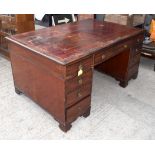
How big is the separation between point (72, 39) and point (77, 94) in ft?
1.71

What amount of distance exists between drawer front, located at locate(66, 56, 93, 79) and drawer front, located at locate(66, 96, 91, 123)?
306mm

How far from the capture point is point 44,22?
13.4ft

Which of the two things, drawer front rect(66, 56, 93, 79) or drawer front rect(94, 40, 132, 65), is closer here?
drawer front rect(66, 56, 93, 79)

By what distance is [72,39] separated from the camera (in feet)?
5.83

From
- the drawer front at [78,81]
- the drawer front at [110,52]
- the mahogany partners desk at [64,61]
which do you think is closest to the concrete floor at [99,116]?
the mahogany partners desk at [64,61]

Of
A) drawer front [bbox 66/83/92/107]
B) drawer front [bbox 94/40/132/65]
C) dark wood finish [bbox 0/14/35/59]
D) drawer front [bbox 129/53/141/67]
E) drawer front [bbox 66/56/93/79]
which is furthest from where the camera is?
dark wood finish [bbox 0/14/35/59]

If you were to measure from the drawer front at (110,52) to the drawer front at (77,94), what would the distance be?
0.23 meters

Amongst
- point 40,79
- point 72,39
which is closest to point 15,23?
point 72,39

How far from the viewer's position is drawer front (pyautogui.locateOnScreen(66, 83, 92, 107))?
153cm

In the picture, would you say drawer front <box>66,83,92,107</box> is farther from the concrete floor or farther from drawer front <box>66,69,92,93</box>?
the concrete floor

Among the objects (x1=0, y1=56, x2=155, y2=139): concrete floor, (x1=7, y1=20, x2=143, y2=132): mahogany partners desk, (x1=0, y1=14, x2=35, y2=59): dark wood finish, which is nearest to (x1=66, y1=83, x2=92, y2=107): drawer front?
(x1=7, y1=20, x2=143, y2=132): mahogany partners desk

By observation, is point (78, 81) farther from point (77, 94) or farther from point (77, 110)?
point (77, 110)

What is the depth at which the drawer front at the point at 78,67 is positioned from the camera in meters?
1.40
